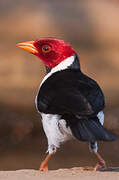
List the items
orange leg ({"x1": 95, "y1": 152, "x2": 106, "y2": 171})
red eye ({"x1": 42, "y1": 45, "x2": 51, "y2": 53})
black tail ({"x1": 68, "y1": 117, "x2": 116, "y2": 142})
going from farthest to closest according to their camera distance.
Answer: red eye ({"x1": 42, "y1": 45, "x2": 51, "y2": 53})
orange leg ({"x1": 95, "y1": 152, "x2": 106, "y2": 171})
black tail ({"x1": 68, "y1": 117, "x2": 116, "y2": 142})

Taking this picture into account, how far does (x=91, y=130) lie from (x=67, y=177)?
49cm

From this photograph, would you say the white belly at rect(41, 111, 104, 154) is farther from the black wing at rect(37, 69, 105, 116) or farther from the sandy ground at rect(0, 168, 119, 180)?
the sandy ground at rect(0, 168, 119, 180)

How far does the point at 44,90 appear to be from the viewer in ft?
16.0

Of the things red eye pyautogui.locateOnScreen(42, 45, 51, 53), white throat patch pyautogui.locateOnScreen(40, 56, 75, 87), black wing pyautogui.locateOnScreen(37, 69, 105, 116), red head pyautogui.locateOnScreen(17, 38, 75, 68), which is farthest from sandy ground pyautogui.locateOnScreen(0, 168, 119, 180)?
red eye pyautogui.locateOnScreen(42, 45, 51, 53)

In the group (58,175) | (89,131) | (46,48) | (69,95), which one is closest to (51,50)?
(46,48)

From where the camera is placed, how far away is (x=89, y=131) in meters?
4.32

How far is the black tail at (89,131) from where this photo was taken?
4.26 m

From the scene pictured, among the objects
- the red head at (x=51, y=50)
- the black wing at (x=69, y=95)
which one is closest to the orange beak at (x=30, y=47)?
the red head at (x=51, y=50)

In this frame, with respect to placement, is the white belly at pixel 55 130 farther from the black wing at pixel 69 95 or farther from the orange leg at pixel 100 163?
the orange leg at pixel 100 163

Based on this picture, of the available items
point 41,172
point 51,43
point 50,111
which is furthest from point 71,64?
point 41,172

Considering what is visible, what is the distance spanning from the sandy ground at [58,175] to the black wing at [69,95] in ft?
1.92

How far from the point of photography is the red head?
5219mm

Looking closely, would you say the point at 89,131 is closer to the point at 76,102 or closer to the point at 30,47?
the point at 76,102

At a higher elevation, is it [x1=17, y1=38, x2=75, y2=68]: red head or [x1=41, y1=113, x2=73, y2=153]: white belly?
[x1=17, y1=38, x2=75, y2=68]: red head
